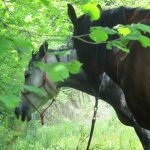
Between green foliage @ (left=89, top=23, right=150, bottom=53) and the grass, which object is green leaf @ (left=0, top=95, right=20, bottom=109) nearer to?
green foliage @ (left=89, top=23, right=150, bottom=53)

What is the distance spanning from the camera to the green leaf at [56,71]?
3.97ft

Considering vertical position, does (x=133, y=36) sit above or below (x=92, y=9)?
below

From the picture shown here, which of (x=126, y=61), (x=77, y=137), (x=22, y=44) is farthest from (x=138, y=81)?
(x=77, y=137)

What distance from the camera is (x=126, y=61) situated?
9.33ft

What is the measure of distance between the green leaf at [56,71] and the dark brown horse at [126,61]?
4.86 ft

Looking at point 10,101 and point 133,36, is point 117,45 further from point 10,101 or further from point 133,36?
point 10,101

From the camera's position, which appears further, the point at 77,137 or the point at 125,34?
the point at 77,137

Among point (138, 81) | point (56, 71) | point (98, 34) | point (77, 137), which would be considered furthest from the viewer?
point (77, 137)

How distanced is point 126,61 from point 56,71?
1.68 metres

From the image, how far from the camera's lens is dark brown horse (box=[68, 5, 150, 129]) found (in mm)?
2709

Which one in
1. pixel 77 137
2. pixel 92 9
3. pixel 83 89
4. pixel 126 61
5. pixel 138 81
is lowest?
pixel 77 137

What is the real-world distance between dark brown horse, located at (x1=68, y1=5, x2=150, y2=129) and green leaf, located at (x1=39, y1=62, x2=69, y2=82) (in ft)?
4.86

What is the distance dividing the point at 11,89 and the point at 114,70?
95.5 inches

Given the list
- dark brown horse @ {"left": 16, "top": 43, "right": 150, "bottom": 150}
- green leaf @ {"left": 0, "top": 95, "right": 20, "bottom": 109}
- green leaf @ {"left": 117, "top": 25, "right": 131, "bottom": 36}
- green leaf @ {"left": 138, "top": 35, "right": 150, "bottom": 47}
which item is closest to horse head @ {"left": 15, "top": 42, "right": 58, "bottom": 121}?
dark brown horse @ {"left": 16, "top": 43, "right": 150, "bottom": 150}
